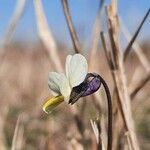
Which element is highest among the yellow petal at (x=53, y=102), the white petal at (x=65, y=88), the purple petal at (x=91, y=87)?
the white petal at (x=65, y=88)

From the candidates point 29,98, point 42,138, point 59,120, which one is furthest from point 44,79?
point 42,138

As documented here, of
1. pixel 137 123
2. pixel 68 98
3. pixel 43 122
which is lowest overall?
pixel 137 123

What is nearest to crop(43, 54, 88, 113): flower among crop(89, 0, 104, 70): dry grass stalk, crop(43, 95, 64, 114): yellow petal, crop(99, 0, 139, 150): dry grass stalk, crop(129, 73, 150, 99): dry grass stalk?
crop(43, 95, 64, 114): yellow petal

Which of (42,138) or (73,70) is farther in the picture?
(42,138)

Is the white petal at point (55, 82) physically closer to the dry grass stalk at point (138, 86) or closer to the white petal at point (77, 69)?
the white petal at point (77, 69)

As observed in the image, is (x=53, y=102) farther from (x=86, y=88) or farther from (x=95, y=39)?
(x=95, y=39)

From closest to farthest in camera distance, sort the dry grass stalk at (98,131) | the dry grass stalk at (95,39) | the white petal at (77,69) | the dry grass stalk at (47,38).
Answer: the white petal at (77,69) < the dry grass stalk at (98,131) < the dry grass stalk at (95,39) < the dry grass stalk at (47,38)

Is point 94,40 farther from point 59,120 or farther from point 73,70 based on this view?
point 59,120

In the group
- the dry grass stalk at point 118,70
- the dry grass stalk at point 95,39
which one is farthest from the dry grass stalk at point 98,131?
the dry grass stalk at point 95,39
